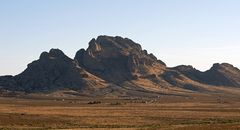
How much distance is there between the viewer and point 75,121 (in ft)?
283

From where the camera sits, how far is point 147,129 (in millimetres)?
65625

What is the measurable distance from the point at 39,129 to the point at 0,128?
19.0 feet

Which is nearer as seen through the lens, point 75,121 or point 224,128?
point 224,128

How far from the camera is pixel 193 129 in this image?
210ft

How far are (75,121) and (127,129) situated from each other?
69.6 feet

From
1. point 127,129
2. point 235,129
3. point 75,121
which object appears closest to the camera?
point 235,129

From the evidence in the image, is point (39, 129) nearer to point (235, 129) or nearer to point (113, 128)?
point (113, 128)

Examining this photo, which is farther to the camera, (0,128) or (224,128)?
(0,128)

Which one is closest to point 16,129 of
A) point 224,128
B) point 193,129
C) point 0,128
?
point 0,128

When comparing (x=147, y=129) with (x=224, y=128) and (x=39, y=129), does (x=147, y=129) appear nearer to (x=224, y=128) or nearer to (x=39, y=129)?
(x=224, y=128)

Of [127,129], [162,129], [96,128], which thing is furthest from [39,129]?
[162,129]

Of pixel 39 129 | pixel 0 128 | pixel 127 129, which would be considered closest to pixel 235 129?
pixel 127 129

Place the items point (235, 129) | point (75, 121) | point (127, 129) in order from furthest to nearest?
point (75, 121) → point (127, 129) → point (235, 129)

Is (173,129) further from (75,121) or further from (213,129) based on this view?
(75,121)
